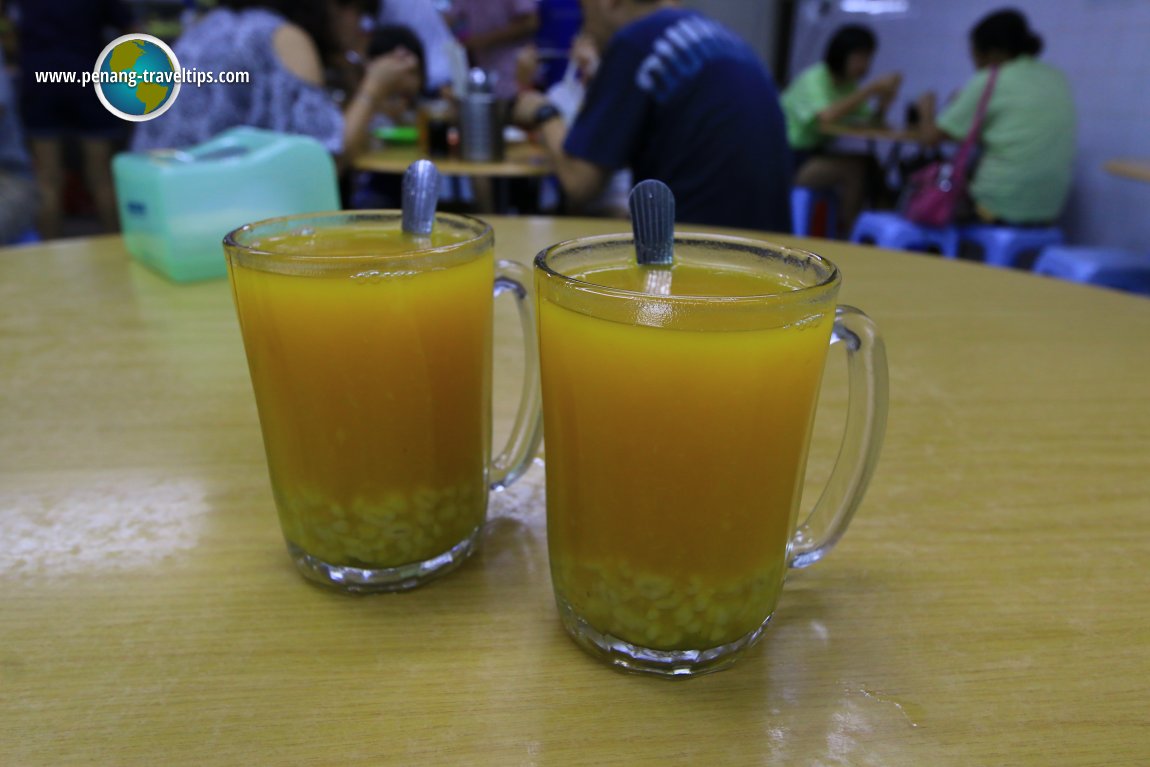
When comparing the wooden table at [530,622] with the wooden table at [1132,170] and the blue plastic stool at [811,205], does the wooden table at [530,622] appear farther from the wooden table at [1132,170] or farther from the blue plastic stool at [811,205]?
the blue plastic stool at [811,205]

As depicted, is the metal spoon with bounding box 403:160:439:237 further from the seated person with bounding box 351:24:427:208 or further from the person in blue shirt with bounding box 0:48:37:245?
the seated person with bounding box 351:24:427:208

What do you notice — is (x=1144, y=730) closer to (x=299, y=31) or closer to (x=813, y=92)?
(x=299, y=31)

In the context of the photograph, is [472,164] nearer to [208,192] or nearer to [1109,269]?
[208,192]

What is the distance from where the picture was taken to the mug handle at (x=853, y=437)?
46 cm

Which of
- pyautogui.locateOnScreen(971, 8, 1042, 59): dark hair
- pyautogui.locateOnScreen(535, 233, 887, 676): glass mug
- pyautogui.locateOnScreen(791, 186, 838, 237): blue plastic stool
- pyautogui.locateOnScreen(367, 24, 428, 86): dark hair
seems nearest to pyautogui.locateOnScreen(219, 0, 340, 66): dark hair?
pyautogui.locateOnScreen(367, 24, 428, 86): dark hair

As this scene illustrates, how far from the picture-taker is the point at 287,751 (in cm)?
38

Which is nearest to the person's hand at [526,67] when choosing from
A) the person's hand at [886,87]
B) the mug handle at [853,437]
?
the person's hand at [886,87]

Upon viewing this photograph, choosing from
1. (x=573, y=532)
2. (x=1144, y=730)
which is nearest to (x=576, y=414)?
(x=573, y=532)

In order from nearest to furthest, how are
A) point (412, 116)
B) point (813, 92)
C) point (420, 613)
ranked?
point (420, 613), point (412, 116), point (813, 92)

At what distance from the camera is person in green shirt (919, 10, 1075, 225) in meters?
3.17

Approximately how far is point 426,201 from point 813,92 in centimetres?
442

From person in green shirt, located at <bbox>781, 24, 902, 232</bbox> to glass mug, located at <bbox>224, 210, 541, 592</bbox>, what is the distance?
428 cm

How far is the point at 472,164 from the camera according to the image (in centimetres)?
255

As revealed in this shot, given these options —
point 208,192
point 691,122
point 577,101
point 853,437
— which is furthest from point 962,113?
point 853,437
